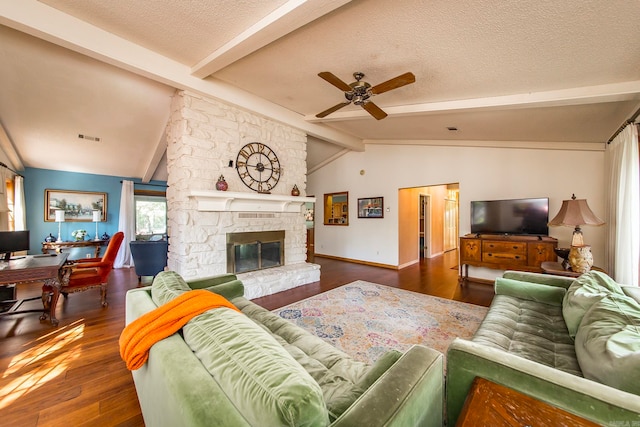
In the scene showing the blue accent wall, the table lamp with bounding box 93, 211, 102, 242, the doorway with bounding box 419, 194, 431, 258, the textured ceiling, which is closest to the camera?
the textured ceiling

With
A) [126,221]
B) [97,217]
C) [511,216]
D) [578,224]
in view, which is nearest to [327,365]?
[578,224]

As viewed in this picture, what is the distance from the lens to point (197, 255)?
344 centimetres

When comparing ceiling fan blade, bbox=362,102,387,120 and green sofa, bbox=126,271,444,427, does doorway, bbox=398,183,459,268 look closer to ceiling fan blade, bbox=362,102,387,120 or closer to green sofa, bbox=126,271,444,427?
ceiling fan blade, bbox=362,102,387,120

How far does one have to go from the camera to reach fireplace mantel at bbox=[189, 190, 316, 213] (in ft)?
11.2

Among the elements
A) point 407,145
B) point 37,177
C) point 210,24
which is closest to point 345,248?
point 407,145

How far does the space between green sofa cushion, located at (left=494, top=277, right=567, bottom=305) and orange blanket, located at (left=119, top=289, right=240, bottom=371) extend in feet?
8.73

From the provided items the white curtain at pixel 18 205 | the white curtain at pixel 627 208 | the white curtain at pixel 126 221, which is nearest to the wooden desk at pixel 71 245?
the white curtain at pixel 126 221

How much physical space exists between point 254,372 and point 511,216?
16.3ft

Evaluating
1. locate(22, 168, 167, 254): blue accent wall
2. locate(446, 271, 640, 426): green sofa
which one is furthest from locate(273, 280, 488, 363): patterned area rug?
locate(22, 168, 167, 254): blue accent wall

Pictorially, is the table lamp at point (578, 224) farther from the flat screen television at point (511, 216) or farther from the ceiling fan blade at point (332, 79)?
the ceiling fan blade at point (332, 79)

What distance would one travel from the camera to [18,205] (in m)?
4.77

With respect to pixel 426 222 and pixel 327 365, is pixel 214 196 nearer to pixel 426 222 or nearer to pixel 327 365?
pixel 327 365

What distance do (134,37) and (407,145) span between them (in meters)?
5.05

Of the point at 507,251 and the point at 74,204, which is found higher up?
the point at 74,204
